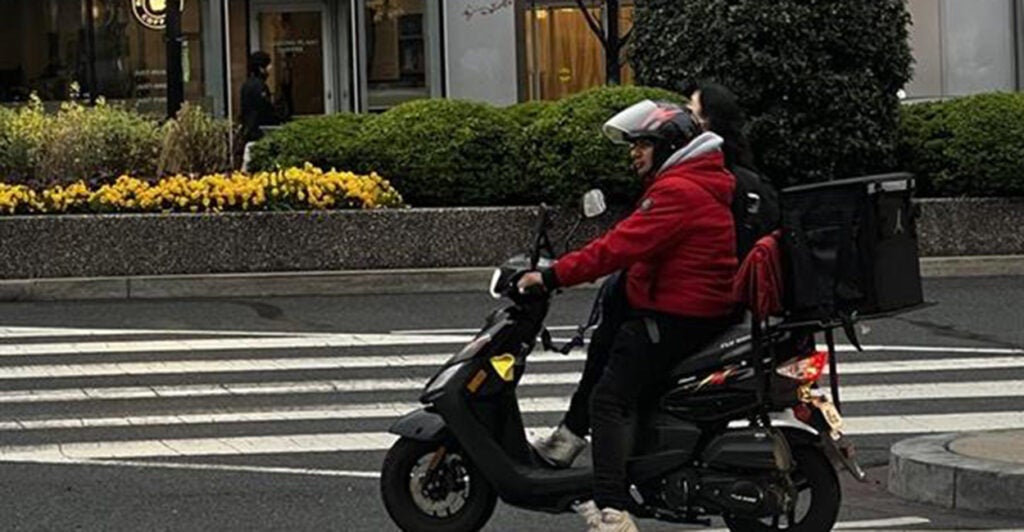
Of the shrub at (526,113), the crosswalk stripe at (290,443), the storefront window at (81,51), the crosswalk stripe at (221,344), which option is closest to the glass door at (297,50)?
the storefront window at (81,51)

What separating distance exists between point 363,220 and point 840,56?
4.98 m

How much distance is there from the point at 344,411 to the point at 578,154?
7042mm

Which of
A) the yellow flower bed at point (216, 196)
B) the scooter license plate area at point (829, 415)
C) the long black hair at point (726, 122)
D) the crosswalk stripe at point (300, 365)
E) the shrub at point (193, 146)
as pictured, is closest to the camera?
the scooter license plate area at point (829, 415)

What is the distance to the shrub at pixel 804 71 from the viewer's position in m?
18.1

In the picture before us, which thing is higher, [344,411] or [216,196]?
[216,196]

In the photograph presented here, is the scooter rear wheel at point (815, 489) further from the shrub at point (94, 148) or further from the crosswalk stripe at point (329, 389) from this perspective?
the shrub at point (94, 148)

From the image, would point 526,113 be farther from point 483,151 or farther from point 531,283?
point 531,283

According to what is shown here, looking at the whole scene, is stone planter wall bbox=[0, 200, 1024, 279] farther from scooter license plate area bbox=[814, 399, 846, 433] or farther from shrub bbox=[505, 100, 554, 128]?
scooter license plate area bbox=[814, 399, 846, 433]

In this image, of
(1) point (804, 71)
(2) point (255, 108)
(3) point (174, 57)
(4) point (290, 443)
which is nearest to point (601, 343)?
(4) point (290, 443)

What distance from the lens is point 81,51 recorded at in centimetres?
2894

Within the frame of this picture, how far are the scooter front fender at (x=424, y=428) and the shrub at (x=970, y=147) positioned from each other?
11672 millimetres

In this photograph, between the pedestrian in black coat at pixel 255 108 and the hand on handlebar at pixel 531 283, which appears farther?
the pedestrian in black coat at pixel 255 108

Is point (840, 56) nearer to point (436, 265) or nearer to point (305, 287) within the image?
point (436, 265)

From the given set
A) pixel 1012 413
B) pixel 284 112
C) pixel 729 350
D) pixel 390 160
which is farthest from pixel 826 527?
pixel 284 112
